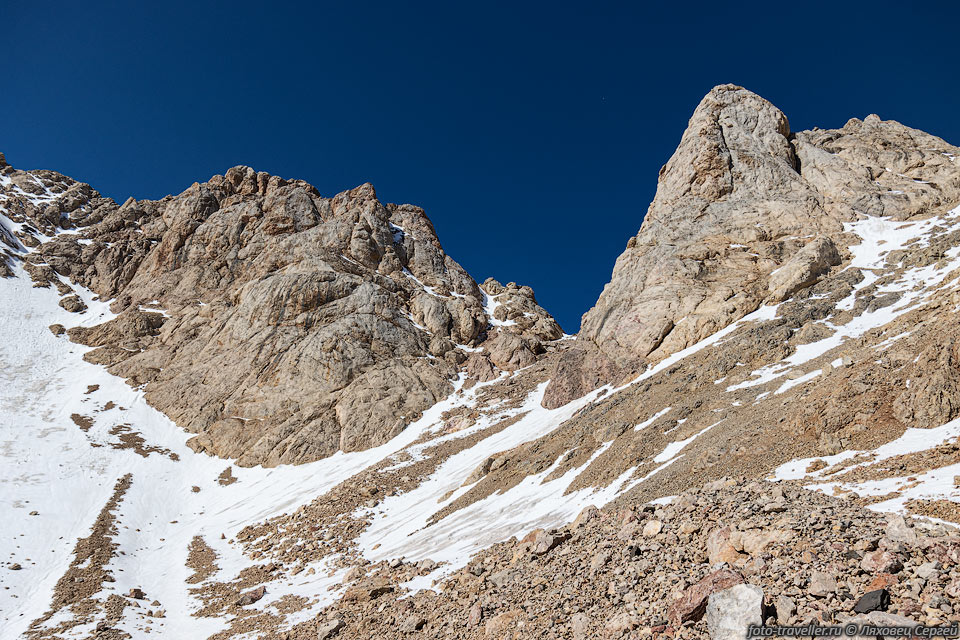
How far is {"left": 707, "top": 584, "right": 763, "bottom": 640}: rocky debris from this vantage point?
7.73 metres

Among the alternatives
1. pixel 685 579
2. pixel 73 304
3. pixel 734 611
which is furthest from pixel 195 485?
pixel 73 304

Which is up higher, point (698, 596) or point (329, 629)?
point (698, 596)

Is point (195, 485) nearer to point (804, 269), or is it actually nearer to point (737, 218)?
point (804, 269)

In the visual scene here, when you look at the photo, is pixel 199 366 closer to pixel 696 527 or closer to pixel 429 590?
pixel 429 590

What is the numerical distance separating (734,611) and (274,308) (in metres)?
76.4

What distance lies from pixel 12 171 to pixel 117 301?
77637 millimetres

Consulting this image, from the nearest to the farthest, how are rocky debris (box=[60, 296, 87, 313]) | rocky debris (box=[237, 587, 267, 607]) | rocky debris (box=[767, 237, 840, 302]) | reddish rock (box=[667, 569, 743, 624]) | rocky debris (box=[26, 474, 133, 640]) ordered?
reddish rock (box=[667, 569, 743, 624]), rocky debris (box=[26, 474, 133, 640]), rocky debris (box=[237, 587, 267, 607]), rocky debris (box=[767, 237, 840, 302]), rocky debris (box=[60, 296, 87, 313])

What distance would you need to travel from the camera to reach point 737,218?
2477 inches

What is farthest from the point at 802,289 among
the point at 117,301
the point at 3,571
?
the point at 117,301

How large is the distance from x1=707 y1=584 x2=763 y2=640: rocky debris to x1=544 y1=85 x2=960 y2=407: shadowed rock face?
135 ft

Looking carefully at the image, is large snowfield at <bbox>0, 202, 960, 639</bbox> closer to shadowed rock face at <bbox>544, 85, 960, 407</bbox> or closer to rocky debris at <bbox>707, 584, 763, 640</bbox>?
shadowed rock face at <bbox>544, 85, 960, 407</bbox>

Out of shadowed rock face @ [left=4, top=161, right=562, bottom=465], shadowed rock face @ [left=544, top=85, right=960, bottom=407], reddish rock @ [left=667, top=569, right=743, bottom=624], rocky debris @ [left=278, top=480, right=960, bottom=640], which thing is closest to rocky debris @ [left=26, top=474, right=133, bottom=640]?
rocky debris @ [left=278, top=480, right=960, bottom=640]

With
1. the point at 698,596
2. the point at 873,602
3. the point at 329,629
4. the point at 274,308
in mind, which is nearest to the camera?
the point at 873,602

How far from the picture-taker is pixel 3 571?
98.4 ft
